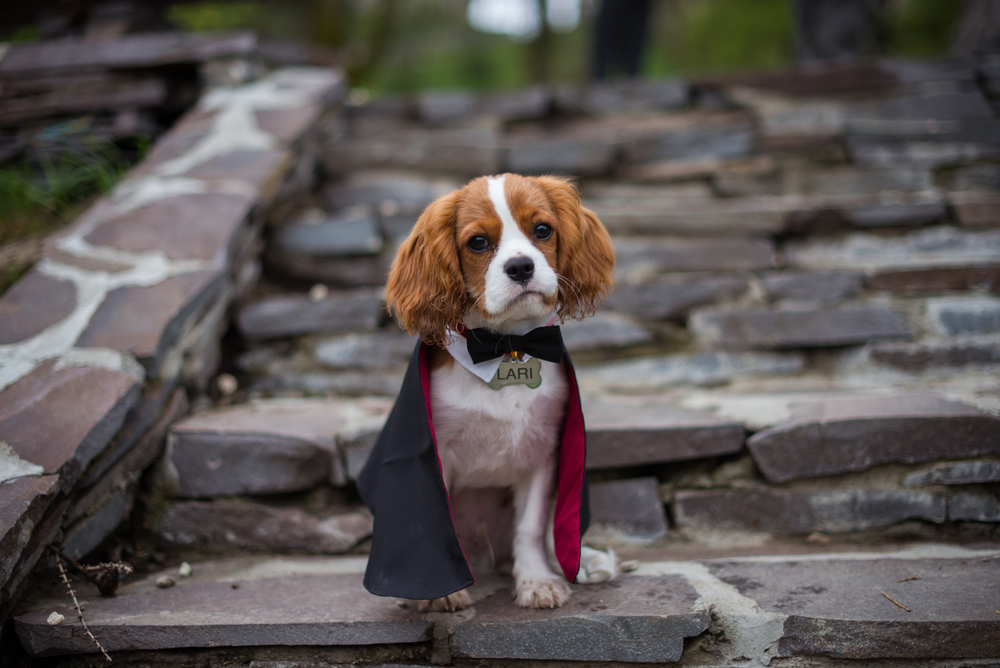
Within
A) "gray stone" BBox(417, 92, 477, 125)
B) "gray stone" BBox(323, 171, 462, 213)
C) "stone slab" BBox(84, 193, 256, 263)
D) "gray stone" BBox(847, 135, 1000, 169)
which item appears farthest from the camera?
"gray stone" BBox(417, 92, 477, 125)

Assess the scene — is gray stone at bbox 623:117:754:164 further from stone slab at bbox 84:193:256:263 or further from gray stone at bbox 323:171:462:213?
stone slab at bbox 84:193:256:263

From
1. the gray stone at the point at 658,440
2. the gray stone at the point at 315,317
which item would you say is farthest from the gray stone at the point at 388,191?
the gray stone at the point at 658,440

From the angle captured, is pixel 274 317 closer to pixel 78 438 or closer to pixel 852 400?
pixel 78 438

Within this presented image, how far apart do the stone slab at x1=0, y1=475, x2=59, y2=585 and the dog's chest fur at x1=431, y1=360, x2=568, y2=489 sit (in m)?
1.15

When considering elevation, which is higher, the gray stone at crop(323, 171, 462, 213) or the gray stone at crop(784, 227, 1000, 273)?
the gray stone at crop(323, 171, 462, 213)

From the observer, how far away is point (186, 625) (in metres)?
1.71

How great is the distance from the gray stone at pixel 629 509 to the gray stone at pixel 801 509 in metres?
0.09

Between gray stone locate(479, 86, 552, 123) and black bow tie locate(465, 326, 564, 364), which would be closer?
black bow tie locate(465, 326, 564, 364)

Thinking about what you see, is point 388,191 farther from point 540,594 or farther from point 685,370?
point 540,594

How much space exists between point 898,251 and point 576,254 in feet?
7.20

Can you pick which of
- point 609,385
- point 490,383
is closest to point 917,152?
point 609,385

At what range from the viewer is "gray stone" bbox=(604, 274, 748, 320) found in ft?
9.57

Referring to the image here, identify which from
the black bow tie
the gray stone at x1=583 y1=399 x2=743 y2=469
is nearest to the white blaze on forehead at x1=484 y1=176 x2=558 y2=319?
the black bow tie

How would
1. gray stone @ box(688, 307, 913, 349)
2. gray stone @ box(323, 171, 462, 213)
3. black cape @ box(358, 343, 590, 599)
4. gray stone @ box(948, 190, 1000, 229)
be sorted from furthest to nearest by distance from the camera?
gray stone @ box(323, 171, 462, 213)
gray stone @ box(948, 190, 1000, 229)
gray stone @ box(688, 307, 913, 349)
black cape @ box(358, 343, 590, 599)
